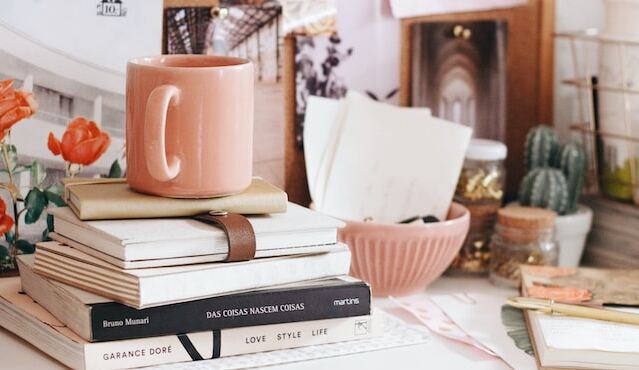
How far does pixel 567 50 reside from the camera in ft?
4.33

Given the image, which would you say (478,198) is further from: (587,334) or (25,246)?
(25,246)

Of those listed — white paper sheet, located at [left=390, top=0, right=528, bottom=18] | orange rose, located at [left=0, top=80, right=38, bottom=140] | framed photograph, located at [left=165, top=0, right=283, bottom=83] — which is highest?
white paper sheet, located at [left=390, top=0, right=528, bottom=18]

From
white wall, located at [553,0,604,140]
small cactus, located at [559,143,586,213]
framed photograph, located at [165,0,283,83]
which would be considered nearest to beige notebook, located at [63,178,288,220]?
framed photograph, located at [165,0,283,83]

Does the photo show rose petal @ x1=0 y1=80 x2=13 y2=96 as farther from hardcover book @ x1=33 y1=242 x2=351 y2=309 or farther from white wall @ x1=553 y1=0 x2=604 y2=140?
white wall @ x1=553 y1=0 x2=604 y2=140

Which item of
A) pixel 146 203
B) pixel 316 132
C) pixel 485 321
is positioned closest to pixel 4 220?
pixel 146 203

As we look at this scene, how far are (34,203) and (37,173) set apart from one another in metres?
0.03

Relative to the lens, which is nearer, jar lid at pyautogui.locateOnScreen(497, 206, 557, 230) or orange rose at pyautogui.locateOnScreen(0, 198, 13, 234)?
orange rose at pyautogui.locateOnScreen(0, 198, 13, 234)

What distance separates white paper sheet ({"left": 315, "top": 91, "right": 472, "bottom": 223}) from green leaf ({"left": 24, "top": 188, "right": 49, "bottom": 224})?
29 centimetres

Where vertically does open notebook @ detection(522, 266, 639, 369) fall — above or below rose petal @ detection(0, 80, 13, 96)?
below

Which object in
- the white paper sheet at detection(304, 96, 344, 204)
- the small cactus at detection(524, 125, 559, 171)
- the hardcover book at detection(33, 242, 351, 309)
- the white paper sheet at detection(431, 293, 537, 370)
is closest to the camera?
the hardcover book at detection(33, 242, 351, 309)

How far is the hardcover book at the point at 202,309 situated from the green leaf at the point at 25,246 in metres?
0.12

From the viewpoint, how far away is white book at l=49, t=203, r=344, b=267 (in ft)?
2.60

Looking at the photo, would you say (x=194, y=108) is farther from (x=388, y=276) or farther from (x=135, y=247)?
(x=388, y=276)

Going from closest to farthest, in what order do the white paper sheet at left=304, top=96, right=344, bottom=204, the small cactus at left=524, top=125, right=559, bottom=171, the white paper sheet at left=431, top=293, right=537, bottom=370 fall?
the white paper sheet at left=431, top=293, right=537, bottom=370 < the white paper sheet at left=304, top=96, right=344, bottom=204 < the small cactus at left=524, top=125, right=559, bottom=171
